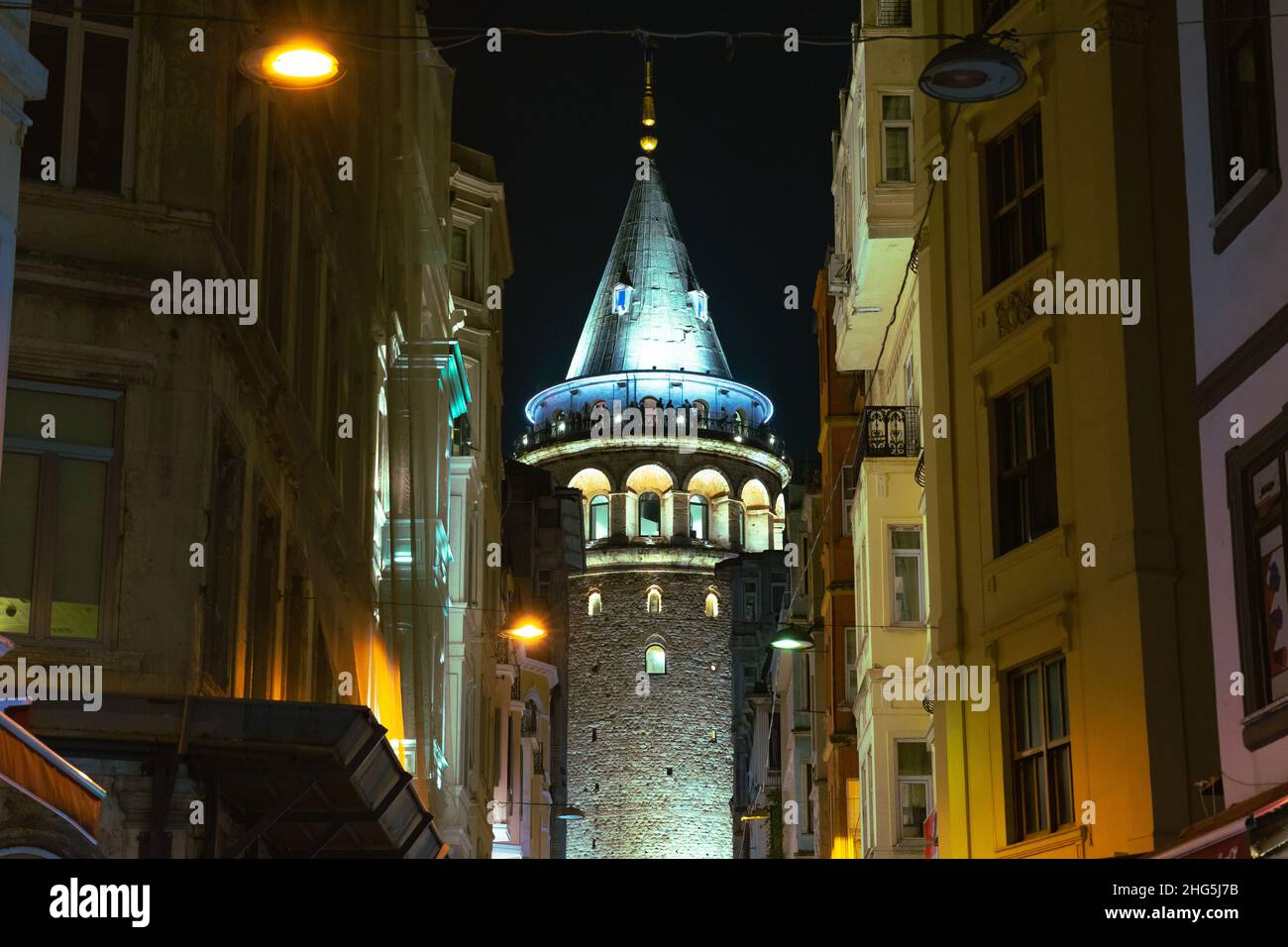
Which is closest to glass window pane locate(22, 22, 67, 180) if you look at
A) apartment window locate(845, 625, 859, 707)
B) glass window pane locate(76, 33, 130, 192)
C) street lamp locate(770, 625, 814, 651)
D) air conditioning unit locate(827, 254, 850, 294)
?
glass window pane locate(76, 33, 130, 192)

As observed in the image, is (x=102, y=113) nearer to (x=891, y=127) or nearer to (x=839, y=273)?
(x=891, y=127)

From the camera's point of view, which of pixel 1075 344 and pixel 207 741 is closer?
pixel 207 741

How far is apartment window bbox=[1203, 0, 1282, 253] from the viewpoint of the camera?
18391 mm

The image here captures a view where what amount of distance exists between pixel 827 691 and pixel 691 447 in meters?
74.9

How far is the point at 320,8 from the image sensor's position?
28156 mm

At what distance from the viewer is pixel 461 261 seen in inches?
2000

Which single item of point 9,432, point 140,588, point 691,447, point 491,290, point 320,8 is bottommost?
point 140,588

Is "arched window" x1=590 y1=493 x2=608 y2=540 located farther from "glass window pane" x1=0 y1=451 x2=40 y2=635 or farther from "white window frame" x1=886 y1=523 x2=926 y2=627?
"glass window pane" x1=0 y1=451 x2=40 y2=635

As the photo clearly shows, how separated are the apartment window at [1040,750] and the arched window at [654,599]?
302ft

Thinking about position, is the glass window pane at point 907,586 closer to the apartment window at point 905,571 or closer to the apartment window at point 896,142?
the apartment window at point 905,571

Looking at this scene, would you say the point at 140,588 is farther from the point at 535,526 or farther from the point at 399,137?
the point at 535,526

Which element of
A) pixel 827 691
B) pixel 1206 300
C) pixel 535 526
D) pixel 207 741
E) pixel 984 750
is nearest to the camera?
pixel 207 741
